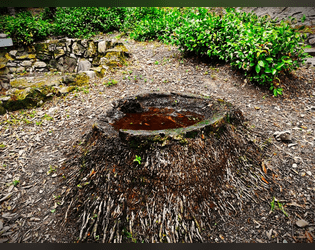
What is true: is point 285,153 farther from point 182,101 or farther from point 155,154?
point 155,154

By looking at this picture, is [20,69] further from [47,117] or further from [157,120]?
[157,120]

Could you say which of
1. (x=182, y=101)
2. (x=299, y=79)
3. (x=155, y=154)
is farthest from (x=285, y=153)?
(x=299, y=79)

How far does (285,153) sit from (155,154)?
6.71ft

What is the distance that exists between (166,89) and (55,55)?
211 inches

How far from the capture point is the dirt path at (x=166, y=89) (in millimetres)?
2000

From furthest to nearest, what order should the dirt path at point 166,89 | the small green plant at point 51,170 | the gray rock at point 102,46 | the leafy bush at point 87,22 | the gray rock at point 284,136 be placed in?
the leafy bush at point 87,22 → the gray rock at point 102,46 → the gray rock at point 284,136 → the small green plant at point 51,170 → the dirt path at point 166,89

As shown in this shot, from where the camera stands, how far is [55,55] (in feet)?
22.7

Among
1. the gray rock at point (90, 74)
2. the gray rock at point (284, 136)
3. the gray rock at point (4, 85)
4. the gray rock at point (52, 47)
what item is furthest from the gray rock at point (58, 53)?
the gray rock at point (284, 136)

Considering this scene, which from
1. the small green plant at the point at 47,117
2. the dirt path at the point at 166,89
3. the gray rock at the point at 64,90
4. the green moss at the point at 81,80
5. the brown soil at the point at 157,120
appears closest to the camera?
the dirt path at the point at 166,89

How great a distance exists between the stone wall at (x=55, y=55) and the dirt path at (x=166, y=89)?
6.41 ft

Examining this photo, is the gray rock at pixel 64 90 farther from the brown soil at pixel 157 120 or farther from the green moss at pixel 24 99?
the brown soil at pixel 157 120

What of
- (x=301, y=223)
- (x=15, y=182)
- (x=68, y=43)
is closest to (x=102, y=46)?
(x=68, y=43)

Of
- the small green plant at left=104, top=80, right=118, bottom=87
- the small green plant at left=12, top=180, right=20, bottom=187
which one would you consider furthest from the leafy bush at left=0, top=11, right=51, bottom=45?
the small green plant at left=12, top=180, right=20, bottom=187

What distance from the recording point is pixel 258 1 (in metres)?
1.30
